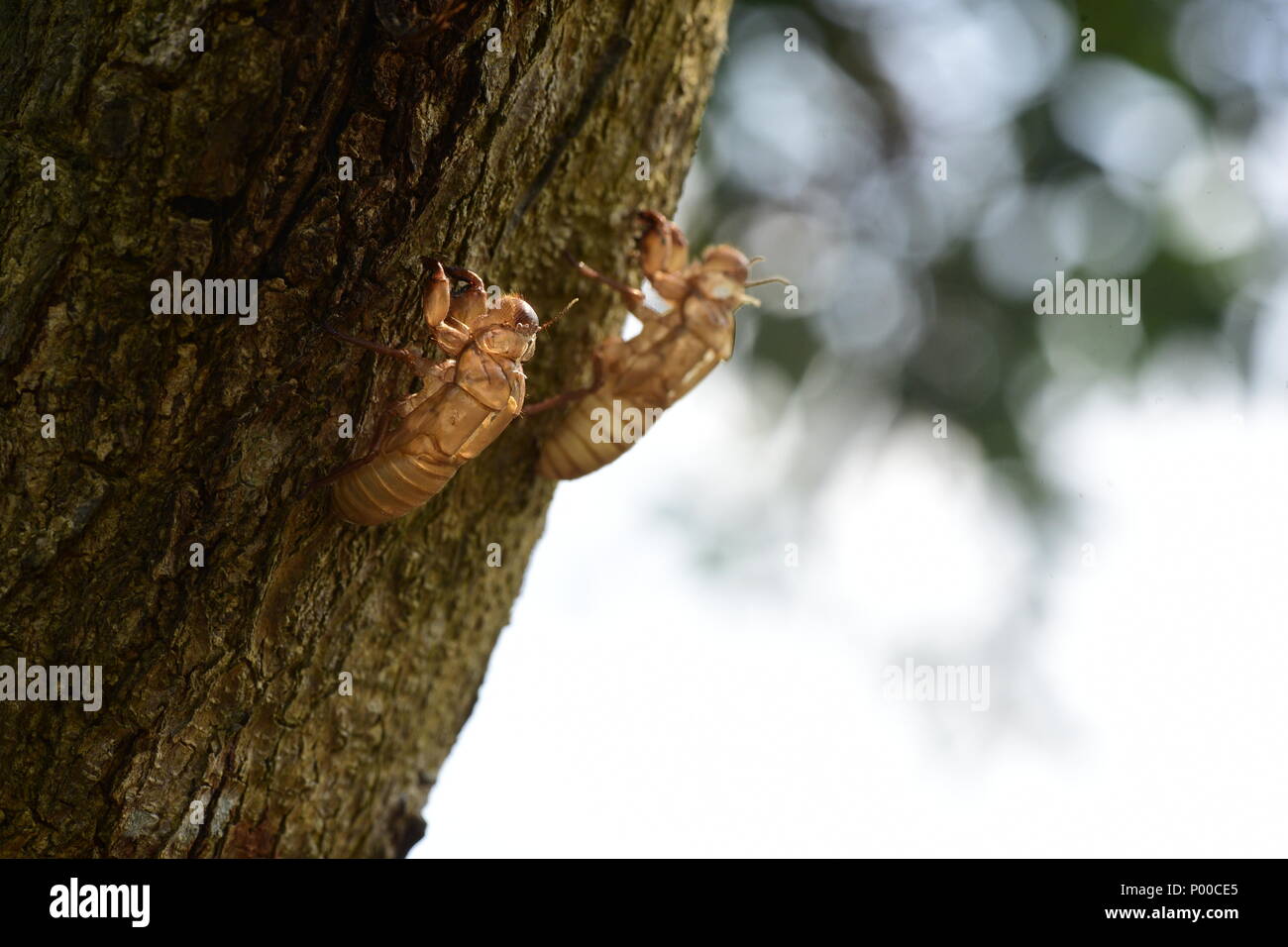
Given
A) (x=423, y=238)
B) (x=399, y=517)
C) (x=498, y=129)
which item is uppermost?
(x=498, y=129)

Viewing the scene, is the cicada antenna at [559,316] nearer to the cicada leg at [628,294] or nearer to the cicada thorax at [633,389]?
the cicada leg at [628,294]

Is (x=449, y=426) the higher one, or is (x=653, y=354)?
(x=653, y=354)

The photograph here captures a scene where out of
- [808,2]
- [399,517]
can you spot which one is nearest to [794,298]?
[808,2]

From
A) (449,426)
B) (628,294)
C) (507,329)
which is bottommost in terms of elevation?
(449,426)

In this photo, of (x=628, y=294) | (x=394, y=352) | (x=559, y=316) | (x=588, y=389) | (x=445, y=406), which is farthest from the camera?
(x=628, y=294)

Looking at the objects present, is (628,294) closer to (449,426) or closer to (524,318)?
(524,318)

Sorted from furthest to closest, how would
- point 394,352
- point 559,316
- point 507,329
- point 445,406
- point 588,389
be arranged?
1. point 588,389
2. point 559,316
3. point 507,329
4. point 445,406
5. point 394,352

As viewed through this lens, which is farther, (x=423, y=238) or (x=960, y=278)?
(x=960, y=278)

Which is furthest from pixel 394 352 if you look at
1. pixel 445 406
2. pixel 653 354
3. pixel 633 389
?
pixel 653 354

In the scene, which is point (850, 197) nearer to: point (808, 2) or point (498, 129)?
point (808, 2)
